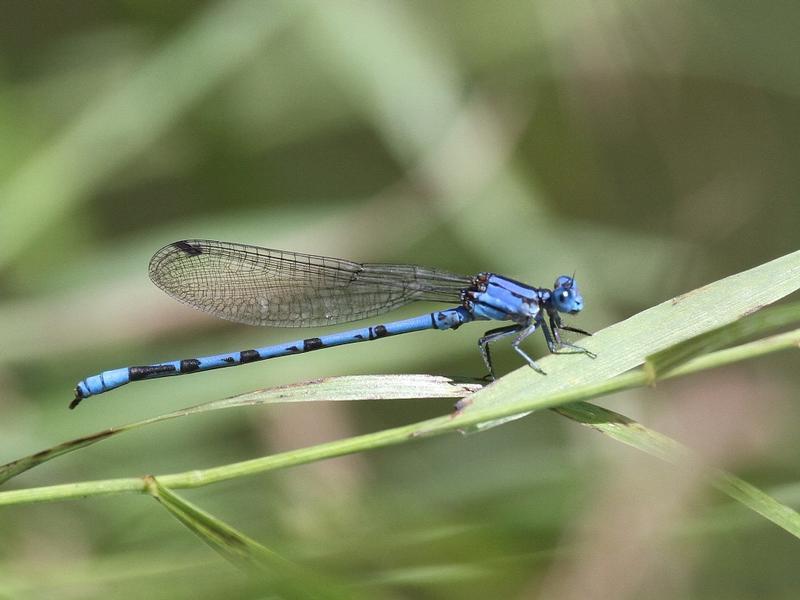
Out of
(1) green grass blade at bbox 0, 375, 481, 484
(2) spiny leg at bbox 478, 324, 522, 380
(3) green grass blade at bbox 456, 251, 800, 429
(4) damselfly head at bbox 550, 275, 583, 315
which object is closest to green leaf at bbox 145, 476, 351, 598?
(1) green grass blade at bbox 0, 375, 481, 484

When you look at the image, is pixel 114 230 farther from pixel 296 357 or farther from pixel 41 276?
pixel 296 357

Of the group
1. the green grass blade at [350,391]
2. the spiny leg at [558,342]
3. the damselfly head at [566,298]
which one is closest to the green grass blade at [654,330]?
the spiny leg at [558,342]

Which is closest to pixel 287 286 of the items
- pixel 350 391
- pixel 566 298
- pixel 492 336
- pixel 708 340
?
pixel 492 336

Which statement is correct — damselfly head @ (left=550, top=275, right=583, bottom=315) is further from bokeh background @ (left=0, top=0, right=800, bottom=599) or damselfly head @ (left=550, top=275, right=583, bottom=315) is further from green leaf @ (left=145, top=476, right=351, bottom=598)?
green leaf @ (left=145, top=476, right=351, bottom=598)

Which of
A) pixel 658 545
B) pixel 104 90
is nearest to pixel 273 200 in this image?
pixel 104 90

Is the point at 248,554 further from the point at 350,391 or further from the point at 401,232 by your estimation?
the point at 401,232

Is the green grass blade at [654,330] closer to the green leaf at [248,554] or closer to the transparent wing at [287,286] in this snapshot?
the green leaf at [248,554]
